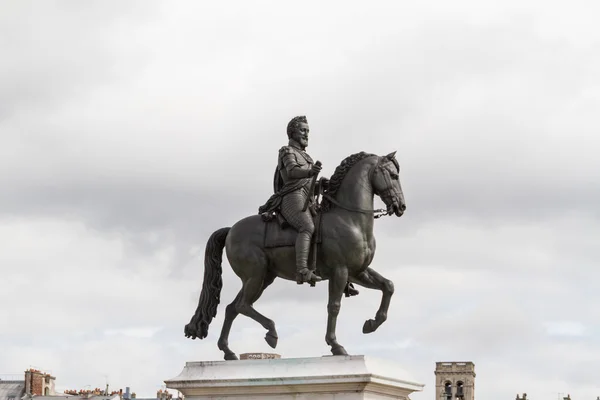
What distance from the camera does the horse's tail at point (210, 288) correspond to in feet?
62.8

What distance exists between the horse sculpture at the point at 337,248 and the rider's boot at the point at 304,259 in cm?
26

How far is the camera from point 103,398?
8088 cm

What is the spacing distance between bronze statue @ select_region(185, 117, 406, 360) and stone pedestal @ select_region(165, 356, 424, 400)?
1.60 ft

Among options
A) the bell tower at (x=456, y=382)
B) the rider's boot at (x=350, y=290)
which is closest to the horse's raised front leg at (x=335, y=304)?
the rider's boot at (x=350, y=290)

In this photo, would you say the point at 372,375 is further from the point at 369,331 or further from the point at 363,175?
the point at 363,175

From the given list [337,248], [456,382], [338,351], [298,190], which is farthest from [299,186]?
[456,382]

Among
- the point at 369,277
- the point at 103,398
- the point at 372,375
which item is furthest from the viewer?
the point at 103,398

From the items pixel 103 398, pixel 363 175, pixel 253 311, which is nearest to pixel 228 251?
pixel 253 311

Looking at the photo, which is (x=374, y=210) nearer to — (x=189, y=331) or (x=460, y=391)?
(x=189, y=331)

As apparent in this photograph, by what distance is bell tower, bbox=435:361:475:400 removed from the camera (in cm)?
12212

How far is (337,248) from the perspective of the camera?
1806 cm

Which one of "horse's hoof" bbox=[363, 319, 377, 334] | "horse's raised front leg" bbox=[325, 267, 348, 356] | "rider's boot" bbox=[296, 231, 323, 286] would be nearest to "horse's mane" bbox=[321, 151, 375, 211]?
"rider's boot" bbox=[296, 231, 323, 286]

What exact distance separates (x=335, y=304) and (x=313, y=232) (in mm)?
1022

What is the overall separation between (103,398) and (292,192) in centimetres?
6473
